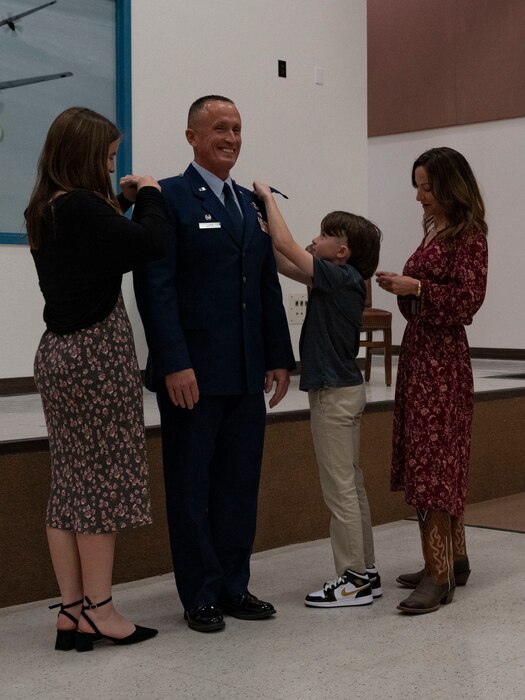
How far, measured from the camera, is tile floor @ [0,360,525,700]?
2.06 meters

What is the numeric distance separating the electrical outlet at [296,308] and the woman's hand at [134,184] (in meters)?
3.38

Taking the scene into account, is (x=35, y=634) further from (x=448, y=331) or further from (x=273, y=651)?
(x=448, y=331)

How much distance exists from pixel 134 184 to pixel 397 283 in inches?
29.1

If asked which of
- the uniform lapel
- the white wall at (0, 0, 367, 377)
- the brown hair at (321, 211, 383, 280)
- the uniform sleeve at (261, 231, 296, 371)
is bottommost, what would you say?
the uniform sleeve at (261, 231, 296, 371)

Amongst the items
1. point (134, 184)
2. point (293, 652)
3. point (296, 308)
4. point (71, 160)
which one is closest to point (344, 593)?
point (293, 652)

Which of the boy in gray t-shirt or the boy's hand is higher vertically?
the boy's hand

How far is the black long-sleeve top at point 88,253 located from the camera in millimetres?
2223

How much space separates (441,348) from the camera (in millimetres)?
2766

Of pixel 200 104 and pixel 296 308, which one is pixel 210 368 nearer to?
pixel 200 104

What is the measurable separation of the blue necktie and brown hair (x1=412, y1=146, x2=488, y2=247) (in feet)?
1.81

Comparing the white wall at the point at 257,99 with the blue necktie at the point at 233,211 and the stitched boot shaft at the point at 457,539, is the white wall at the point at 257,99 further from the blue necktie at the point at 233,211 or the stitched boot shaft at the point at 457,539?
the stitched boot shaft at the point at 457,539

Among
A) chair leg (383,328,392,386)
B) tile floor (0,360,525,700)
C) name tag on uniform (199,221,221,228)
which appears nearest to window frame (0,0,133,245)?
chair leg (383,328,392,386)

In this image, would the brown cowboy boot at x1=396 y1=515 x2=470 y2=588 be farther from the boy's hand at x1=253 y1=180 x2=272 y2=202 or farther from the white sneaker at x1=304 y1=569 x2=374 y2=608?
the boy's hand at x1=253 y1=180 x2=272 y2=202

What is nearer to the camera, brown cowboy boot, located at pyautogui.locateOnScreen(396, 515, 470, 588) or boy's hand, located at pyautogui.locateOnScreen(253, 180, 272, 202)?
boy's hand, located at pyautogui.locateOnScreen(253, 180, 272, 202)
